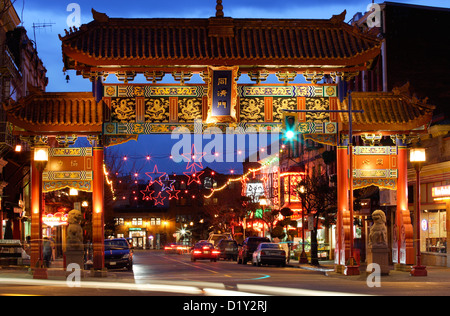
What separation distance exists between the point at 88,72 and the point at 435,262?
22.2 meters

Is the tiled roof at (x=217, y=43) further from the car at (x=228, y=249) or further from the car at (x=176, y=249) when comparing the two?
the car at (x=176, y=249)

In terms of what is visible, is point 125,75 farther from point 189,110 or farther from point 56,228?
point 56,228

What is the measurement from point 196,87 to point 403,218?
1019 cm

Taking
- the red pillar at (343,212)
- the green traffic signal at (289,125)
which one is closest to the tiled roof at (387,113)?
the red pillar at (343,212)

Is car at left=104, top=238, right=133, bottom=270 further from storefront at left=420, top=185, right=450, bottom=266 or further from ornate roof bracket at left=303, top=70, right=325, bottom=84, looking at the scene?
storefront at left=420, top=185, right=450, bottom=266

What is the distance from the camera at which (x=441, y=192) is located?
36.8m

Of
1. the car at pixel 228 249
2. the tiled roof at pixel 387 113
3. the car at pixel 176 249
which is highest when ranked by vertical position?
the tiled roof at pixel 387 113

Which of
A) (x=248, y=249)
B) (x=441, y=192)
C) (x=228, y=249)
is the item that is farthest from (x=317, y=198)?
(x=441, y=192)

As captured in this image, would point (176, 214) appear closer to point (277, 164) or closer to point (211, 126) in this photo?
point (277, 164)

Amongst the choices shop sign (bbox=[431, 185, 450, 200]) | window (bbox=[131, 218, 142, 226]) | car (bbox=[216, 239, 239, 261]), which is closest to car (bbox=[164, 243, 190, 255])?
car (bbox=[216, 239, 239, 261])

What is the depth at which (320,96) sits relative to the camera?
2948cm

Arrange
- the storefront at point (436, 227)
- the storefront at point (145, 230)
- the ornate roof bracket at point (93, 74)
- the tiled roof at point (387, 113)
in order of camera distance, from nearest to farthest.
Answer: the ornate roof bracket at point (93, 74) < the tiled roof at point (387, 113) < the storefront at point (436, 227) < the storefront at point (145, 230)

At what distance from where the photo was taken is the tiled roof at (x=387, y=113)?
2955 centimetres

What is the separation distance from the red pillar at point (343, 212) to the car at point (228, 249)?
30.8 metres
